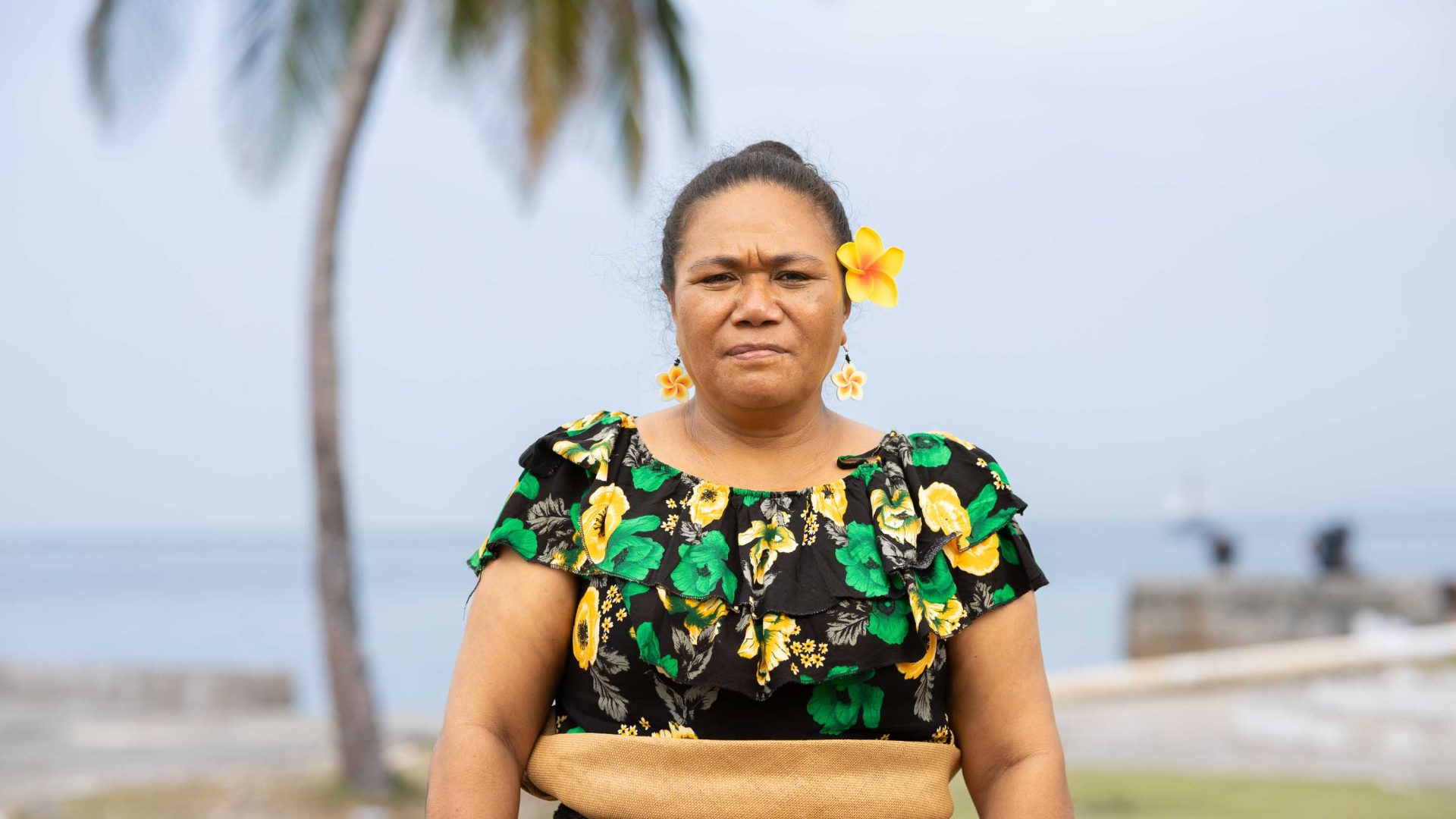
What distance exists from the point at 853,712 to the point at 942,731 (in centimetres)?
18

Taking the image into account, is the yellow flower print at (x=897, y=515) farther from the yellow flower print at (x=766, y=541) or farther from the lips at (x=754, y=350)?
the lips at (x=754, y=350)

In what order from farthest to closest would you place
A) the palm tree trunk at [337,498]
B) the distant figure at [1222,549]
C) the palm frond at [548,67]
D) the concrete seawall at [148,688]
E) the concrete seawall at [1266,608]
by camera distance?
1. the distant figure at [1222,549]
2. the concrete seawall at [1266,608]
3. the concrete seawall at [148,688]
4. the palm frond at [548,67]
5. the palm tree trunk at [337,498]

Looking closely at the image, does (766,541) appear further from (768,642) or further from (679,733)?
(679,733)

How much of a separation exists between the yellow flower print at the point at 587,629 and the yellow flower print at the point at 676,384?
1.41ft

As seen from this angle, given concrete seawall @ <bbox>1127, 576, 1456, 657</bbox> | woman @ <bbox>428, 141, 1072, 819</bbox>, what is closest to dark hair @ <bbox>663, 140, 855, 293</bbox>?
woman @ <bbox>428, 141, 1072, 819</bbox>

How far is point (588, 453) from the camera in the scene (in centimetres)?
214

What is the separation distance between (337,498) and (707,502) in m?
6.10

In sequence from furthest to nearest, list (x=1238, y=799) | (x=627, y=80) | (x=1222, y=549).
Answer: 1. (x=1222, y=549)
2. (x=627, y=80)
3. (x=1238, y=799)

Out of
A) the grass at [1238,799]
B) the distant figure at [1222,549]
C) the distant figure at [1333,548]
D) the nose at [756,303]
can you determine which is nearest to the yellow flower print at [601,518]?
the nose at [756,303]

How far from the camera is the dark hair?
7.27 feet

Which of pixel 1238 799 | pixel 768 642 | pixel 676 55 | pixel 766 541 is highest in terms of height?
pixel 676 55

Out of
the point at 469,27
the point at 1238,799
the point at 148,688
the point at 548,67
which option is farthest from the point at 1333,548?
the point at 148,688

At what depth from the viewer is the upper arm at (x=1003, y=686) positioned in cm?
212

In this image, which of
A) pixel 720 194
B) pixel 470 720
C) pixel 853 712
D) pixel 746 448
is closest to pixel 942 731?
pixel 853 712
